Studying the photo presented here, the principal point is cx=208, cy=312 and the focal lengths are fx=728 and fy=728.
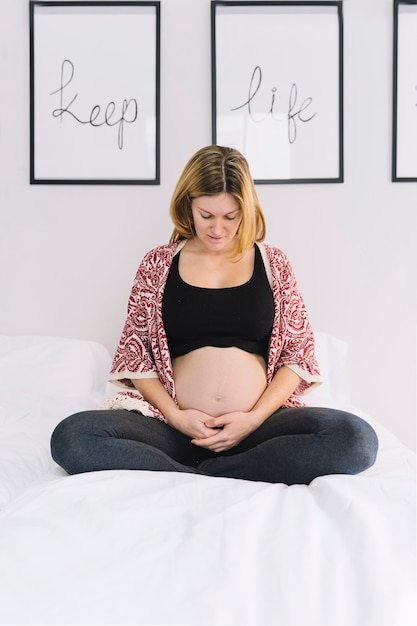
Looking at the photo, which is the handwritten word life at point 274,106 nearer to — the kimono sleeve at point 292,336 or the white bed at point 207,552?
the kimono sleeve at point 292,336

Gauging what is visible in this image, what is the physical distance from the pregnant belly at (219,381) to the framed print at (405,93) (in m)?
1.08

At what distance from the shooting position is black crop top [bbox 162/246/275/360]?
1.68 meters

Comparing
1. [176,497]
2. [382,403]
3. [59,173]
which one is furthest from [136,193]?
[176,497]

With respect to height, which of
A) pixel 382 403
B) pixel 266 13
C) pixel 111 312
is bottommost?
pixel 382 403

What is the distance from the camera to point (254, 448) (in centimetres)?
146

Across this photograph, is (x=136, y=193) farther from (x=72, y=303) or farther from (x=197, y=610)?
(x=197, y=610)

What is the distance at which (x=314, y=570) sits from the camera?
0.92 m

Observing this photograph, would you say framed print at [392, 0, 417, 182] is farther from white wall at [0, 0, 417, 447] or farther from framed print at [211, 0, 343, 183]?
framed print at [211, 0, 343, 183]

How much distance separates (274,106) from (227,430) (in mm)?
1258

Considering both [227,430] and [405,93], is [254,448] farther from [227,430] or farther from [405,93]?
[405,93]

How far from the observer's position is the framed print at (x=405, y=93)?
2389mm

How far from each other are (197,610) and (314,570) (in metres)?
0.16

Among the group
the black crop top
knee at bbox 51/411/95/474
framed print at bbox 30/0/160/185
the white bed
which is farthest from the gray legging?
framed print at bbox 30/0/160/185

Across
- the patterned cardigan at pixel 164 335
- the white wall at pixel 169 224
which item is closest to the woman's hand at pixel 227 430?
the patterned cardigan at pixel 164 335
